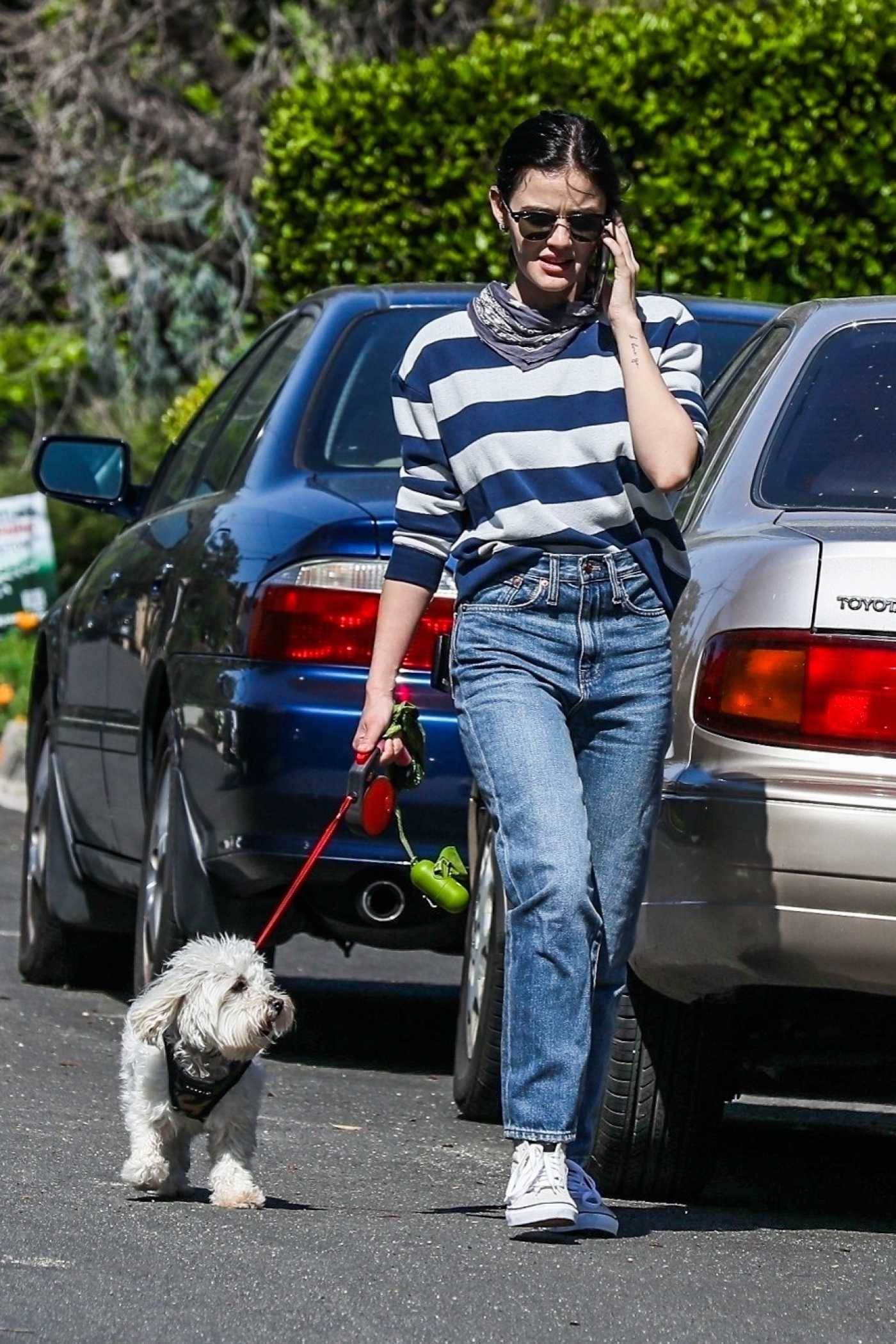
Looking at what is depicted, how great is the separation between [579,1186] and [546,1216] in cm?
14

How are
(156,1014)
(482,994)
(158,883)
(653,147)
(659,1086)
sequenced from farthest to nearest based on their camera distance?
(653,147) → (158,883) → (482,994) → (659,1086) → (156,1014)

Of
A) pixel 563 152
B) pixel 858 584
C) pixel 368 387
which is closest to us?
pixel 858 584

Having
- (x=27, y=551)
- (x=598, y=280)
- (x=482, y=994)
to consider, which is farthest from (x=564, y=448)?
(x=27, y=551)

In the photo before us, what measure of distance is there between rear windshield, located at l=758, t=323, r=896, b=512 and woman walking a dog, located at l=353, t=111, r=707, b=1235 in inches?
14.6

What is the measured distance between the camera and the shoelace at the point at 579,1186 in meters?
4.45

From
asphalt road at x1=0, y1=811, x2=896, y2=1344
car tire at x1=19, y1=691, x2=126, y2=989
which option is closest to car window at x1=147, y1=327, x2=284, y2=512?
car tire at x1=19, y1=691, x2=126, y2=989

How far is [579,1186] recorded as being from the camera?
446 centimetres

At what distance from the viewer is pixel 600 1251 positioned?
4355 millimetres

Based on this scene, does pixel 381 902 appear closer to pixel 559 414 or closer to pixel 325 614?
pixel 325 614

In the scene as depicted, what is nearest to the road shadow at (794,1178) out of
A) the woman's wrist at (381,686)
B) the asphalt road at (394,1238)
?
the asphalt road at (394,1238)

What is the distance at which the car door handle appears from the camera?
6.65 metres

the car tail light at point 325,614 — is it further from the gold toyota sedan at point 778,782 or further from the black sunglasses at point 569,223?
the black sunglasses at point 569,223

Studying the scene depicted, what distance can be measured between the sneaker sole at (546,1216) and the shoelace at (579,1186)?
3.1 inches

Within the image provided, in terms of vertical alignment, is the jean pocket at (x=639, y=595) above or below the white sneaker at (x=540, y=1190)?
above
